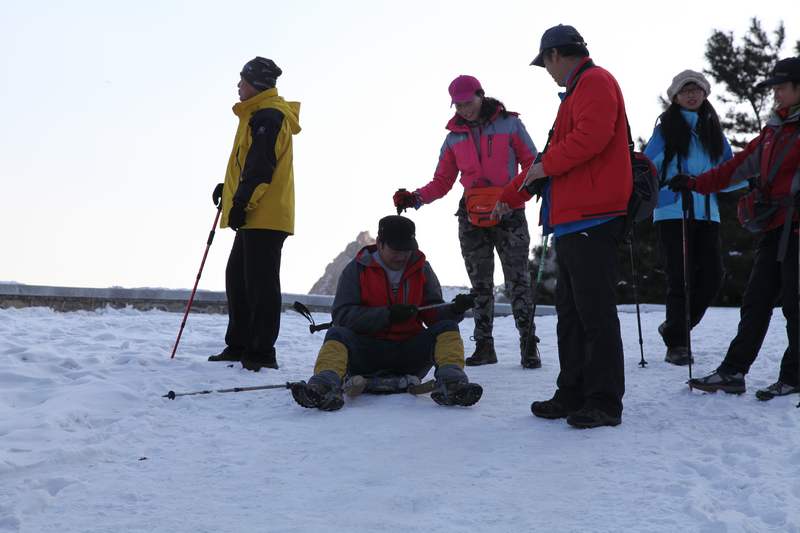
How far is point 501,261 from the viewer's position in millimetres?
5758

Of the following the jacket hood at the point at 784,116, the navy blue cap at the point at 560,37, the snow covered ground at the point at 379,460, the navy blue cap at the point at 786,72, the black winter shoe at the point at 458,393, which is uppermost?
the navy blue cap at the point at 560,37

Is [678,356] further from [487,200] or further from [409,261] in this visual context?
[409,261]

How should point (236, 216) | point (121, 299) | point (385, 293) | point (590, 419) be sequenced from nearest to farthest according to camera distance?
point (590, 419) < point (385, 293) < point (236, 216) < point (121, 299)

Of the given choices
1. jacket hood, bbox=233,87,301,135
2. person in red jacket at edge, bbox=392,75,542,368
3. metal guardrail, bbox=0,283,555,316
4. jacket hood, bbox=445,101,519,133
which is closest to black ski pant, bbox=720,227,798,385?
person in red jacket at edge, bbox=392,75,542,368

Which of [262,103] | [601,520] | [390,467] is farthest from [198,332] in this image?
[601,520]

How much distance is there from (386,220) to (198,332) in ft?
13.1

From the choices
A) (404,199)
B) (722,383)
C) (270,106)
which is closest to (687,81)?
(404,199)

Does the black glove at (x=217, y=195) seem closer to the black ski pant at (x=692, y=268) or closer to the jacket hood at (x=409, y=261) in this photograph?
the jacket hood at (x=409, y=261)

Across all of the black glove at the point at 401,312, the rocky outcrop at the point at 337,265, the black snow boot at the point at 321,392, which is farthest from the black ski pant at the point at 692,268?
the rocky outcrop at the point at 337,265

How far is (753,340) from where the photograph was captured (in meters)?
4.27

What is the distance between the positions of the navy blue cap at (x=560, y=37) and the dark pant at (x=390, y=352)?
161 centimetres

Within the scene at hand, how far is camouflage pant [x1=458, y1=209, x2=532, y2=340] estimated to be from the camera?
18.5 feet

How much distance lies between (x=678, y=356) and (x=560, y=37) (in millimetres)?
2657

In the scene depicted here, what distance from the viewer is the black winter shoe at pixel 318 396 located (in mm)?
4016
